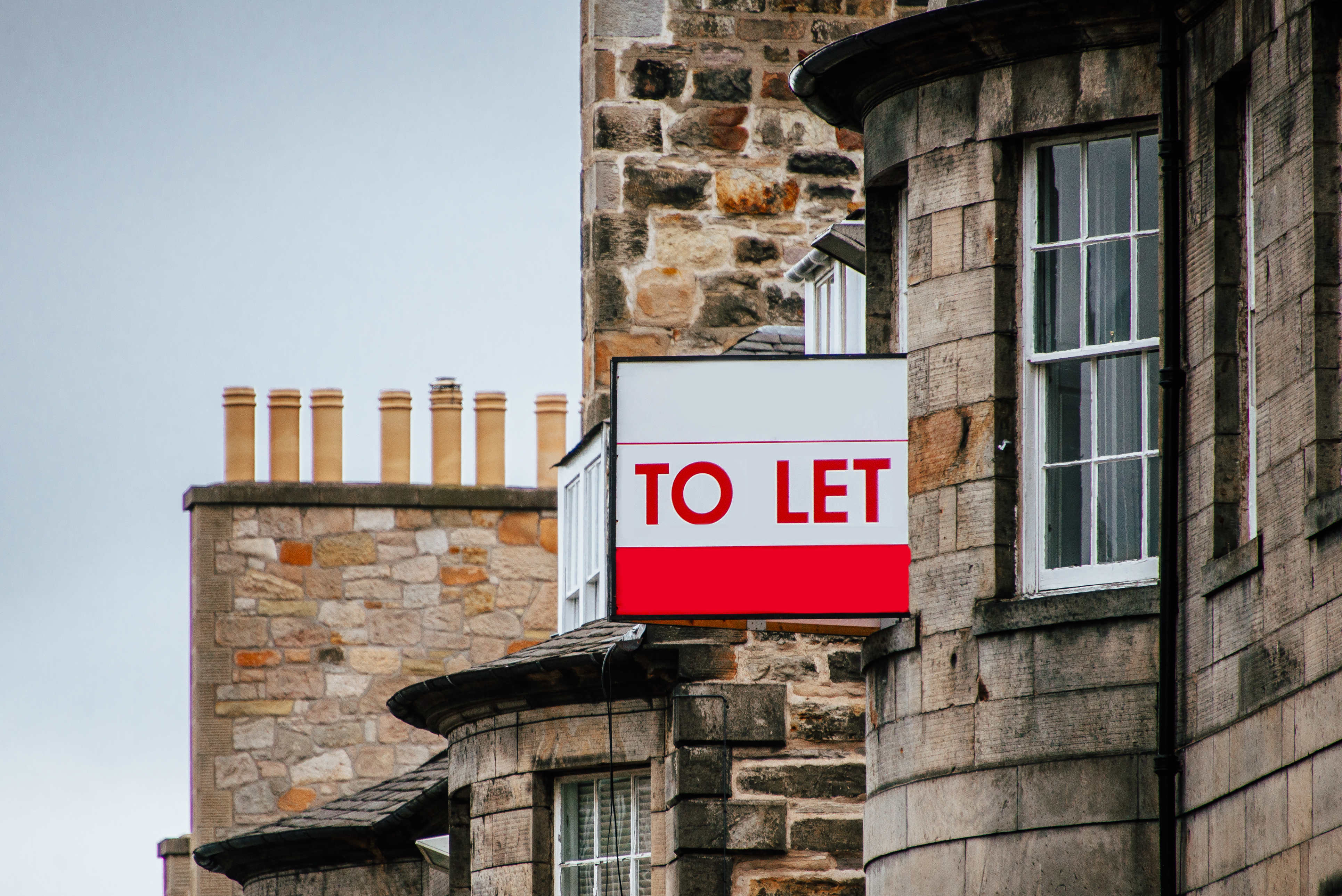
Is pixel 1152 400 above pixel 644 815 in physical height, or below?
above

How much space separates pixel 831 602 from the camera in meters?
10.3

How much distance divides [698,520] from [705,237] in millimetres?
7481

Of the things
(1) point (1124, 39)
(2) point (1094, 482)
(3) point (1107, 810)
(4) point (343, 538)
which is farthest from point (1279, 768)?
(4) point (343, 538)

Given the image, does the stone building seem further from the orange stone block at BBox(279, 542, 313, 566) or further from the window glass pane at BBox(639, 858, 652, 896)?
the orange stone block at BBox(279, 542, 313, 566)

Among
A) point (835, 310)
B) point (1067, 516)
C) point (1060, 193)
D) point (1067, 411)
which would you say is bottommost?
point (1067, 516)

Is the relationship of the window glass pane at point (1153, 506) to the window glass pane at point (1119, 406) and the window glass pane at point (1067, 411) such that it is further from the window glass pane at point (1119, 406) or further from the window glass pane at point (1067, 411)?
the window glass pane at point (1067, 411)

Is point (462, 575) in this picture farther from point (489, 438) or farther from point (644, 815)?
point (644, 815)

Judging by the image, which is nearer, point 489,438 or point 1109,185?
point 1109,185

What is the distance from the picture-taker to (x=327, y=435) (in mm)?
24344

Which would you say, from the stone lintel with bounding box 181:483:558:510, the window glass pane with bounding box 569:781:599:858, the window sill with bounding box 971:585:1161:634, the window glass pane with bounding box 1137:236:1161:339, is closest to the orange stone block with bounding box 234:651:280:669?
the stone lintel with bounding box 181:483:558:510

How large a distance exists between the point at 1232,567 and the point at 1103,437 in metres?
1.27

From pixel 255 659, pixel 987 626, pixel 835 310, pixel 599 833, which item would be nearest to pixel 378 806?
pixel 255 659

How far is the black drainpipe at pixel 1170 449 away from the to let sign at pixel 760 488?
4.54ft

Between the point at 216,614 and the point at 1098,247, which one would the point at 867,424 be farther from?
the point at 216,614
